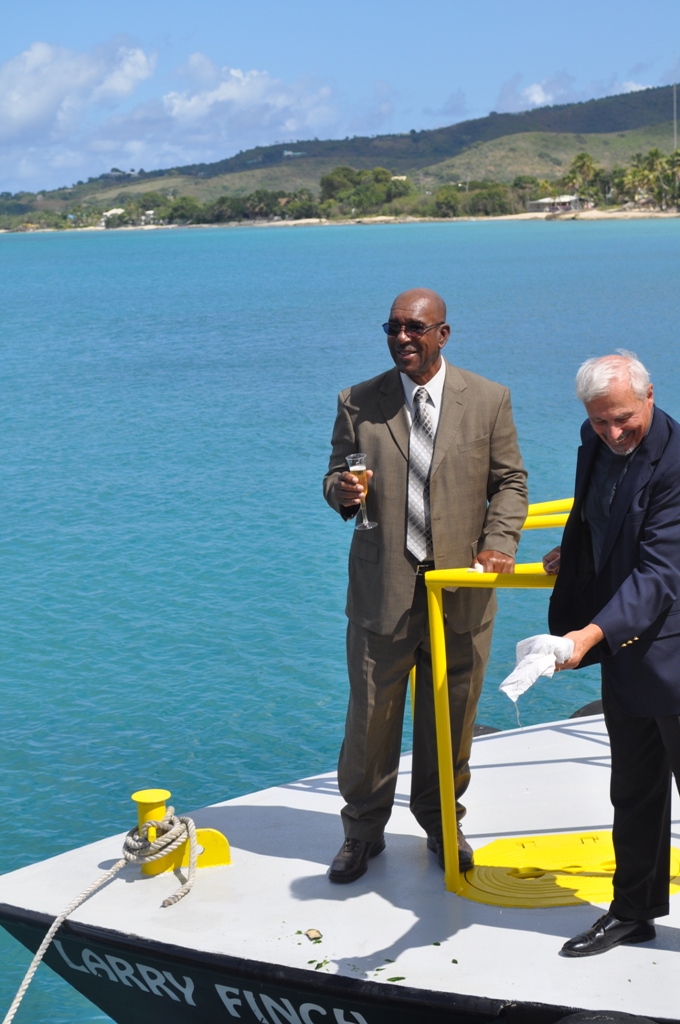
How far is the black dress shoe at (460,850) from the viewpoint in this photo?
3.99m

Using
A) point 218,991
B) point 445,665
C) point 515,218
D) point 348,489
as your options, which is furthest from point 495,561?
point 515,218

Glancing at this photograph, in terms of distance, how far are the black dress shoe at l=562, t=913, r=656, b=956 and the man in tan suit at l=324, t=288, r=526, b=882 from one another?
0.63m

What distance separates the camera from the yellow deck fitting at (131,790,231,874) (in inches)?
160

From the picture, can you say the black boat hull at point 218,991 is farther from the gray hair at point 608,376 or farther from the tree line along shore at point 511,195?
the tree line along shore at point 511,195

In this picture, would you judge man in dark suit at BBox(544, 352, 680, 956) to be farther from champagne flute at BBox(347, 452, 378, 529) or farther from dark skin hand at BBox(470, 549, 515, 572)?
champagne flute at BBox(347, 452, 378, 529)

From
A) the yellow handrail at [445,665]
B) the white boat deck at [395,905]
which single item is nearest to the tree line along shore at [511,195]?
the white boat deck at [395,905]

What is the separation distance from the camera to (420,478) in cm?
389

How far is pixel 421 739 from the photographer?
414 cm

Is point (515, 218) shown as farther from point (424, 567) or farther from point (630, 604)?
point (630, 604)

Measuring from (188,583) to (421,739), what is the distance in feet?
26.7

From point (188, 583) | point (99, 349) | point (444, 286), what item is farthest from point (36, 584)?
point (444, 286)

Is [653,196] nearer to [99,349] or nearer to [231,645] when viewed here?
[99,349]

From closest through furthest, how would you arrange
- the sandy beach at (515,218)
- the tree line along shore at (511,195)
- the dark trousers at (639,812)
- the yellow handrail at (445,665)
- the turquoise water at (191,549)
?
Answer: the dark trousers at (639,812) → the yellow handrail at (445,665) → the turquoise water at (191,549) → the tree line along shore at (511,195) → the sandy beach at (515,218)

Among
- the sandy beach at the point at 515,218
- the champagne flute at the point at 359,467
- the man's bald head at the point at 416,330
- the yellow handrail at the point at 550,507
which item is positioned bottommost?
the yellow handrail at the point at 550,507
